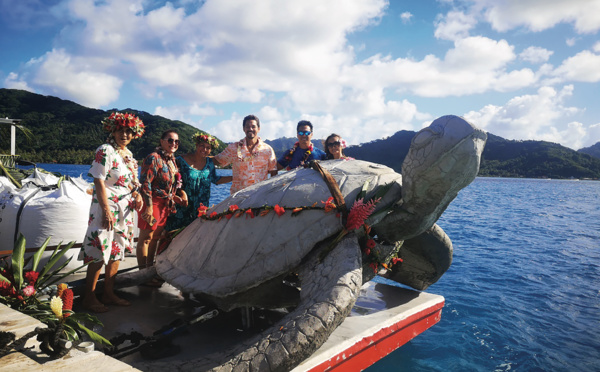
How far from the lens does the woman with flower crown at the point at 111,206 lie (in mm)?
3074

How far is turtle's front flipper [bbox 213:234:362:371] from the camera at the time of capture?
1983 mm

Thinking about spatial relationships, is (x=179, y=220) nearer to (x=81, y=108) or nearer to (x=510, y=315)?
(x=510, y=315)

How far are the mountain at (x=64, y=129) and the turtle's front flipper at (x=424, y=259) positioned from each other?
58.8 metres

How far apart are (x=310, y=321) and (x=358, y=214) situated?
0.96m

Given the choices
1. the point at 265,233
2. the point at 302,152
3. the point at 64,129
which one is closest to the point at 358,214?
the point at 265,233

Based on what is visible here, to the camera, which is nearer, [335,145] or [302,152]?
[335,145]

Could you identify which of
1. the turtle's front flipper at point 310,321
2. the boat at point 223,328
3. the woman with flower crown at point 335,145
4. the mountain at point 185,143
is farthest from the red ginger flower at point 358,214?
the mountain at point 185,143

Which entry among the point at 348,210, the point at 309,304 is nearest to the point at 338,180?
the point at 348,210

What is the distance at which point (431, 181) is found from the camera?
278 centimetres

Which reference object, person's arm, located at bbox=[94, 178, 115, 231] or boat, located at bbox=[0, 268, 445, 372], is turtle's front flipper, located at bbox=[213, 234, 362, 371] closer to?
boat, located at bbox=[0, 268, 445, 372]

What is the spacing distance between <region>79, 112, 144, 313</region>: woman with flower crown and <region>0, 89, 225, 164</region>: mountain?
5873cm

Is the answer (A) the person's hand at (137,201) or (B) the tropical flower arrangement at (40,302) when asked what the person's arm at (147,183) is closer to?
(A) the person's hand at (137,201)

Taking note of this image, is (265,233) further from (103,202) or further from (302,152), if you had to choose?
(302,152)

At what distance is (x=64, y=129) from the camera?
9819 centimetres
